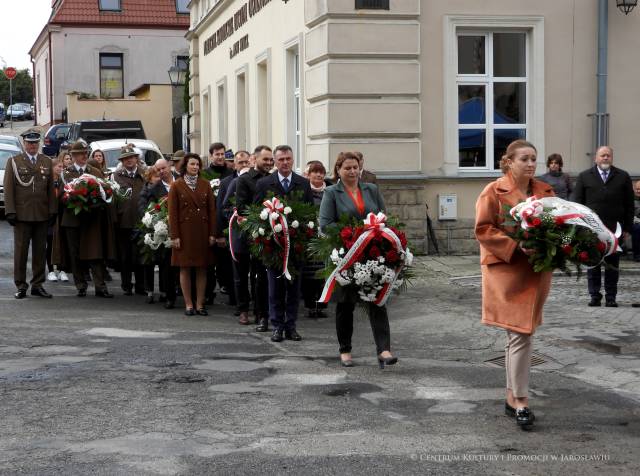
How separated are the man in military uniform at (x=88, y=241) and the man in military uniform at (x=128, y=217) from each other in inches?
7.8

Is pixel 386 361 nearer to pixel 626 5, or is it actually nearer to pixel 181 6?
pixel 626 5

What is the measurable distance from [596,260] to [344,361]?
2.83m

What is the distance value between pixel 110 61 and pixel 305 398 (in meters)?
50.8

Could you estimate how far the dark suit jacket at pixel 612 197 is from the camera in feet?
41.9

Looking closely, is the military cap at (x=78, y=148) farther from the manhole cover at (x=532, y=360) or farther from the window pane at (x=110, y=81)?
the window pane at (x=110, y=81)

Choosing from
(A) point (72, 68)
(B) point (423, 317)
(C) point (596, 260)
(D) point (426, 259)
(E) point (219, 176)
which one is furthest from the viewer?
(A) point (72, 68)

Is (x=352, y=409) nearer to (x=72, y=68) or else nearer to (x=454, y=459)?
(x=454, y=459)

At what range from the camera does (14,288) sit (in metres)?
15.4

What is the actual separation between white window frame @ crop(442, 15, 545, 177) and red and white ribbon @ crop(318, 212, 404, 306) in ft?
28.3

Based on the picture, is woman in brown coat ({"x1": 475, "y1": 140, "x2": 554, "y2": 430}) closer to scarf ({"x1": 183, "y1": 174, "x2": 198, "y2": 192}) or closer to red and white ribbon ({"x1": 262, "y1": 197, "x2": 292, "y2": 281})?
red and white ribbon ({"x1": 262, "y1": 197, "x2": 292, "y2": 281})

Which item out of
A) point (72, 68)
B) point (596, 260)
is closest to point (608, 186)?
point (596, 260)

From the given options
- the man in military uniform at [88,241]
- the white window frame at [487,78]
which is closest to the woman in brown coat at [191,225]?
the man in military uniform at [88,241]

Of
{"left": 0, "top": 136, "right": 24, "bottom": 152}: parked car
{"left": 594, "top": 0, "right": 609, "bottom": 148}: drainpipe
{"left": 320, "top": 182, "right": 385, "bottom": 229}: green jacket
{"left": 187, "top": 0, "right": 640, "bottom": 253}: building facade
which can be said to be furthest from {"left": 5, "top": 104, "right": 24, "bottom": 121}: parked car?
{"left": 320, "top": 182, "right": 385, "bottom": 229}: green jacket

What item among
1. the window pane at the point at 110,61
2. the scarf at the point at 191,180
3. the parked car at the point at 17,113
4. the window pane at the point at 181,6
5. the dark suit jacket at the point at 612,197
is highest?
the window pane at the point at 181,6
